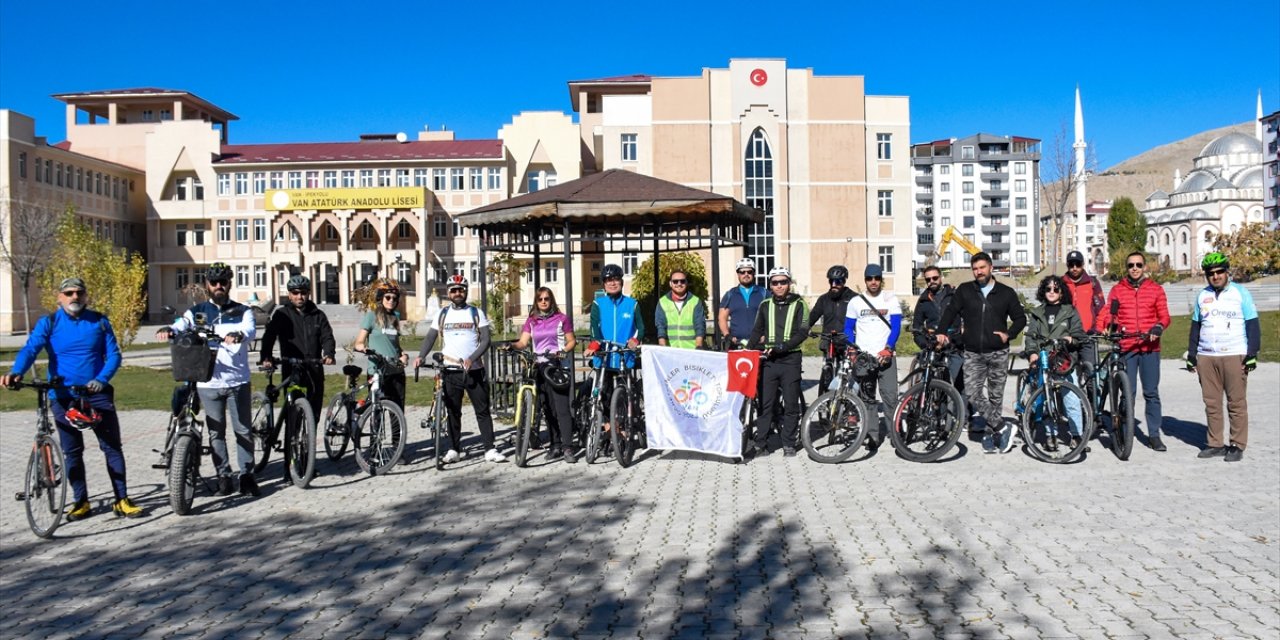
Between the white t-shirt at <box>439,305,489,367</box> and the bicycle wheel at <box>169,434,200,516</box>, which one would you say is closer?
the bicycle wheel at <box>169,434,200,516</box>

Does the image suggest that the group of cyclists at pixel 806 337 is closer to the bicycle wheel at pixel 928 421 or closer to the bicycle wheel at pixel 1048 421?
the bicycle wheel at pixel 1048 421

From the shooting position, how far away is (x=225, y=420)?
8.76 m

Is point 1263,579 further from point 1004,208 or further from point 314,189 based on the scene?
point 1004,208

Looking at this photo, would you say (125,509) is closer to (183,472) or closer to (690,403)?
Result: (183,472)

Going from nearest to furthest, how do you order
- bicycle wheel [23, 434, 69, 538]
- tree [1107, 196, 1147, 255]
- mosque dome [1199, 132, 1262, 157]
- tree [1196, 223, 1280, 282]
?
bicycle wheel [23, 434, 69, 538], tree [1196, 223, 1280, 282], tree [1107, 196, 1147, 255], mosque dome [1199, 132, 1262, 157]

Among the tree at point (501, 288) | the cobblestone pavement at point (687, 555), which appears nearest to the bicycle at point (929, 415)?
the cobblestone pavement at point (687, 555)

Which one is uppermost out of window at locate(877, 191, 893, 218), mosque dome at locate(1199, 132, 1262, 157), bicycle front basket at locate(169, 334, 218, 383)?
mosque dome at locate(1199, 132, 1262, 157)

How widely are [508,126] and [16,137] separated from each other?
2849 centimetres

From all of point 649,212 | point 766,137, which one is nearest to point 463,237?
point 766,137

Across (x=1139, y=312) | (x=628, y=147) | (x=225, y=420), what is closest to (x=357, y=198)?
(x=628, y=147)

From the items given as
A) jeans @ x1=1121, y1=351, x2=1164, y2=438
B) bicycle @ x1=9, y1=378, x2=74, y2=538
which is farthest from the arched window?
bicycle @ x1=9, y1=378, x2=74, y2=538

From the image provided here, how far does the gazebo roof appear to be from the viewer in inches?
473

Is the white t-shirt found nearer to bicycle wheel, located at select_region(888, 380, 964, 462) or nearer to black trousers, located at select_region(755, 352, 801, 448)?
black trousers, located at select_region(755, 352, 801, 448)

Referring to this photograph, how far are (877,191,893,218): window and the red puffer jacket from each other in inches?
2168
